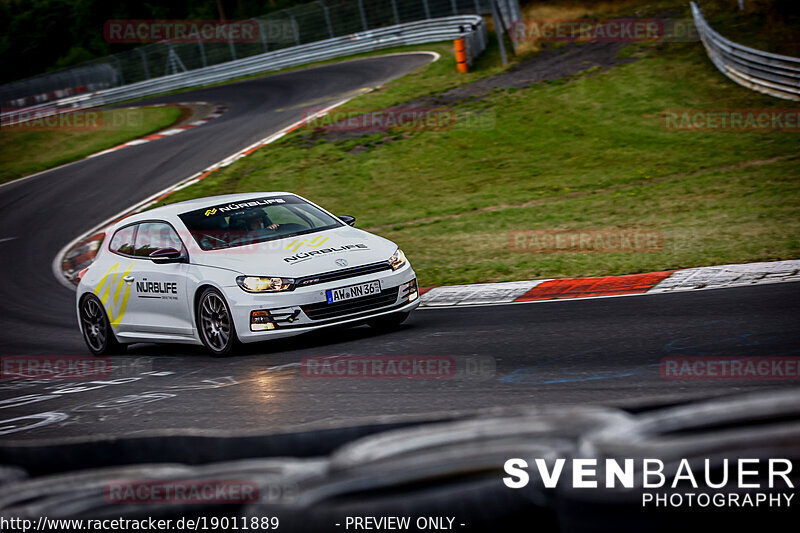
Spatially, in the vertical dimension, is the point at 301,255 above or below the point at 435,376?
above

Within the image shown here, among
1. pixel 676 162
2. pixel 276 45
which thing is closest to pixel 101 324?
pixel 676 162

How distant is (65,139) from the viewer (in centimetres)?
3092

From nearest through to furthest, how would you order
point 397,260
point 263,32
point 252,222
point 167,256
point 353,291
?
point 353,291 < point 397,260 < point 167,256 < point 252,222 < point 263,32

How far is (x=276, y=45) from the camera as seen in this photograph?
46562 millimetres

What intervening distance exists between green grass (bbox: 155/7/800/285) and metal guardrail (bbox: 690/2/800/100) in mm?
358

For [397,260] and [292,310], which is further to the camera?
[397,260]

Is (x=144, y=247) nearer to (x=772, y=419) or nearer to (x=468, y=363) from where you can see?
(x=468, y=363)

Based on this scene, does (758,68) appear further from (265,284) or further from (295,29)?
(295,29)

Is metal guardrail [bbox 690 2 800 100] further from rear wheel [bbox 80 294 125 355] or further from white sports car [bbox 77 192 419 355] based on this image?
rear wheel [bbox 80 294 125 355]

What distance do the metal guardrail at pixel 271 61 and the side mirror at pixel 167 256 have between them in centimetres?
3188


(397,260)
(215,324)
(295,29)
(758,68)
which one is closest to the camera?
(215,324)

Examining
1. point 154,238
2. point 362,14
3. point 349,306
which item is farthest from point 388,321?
point 362,14

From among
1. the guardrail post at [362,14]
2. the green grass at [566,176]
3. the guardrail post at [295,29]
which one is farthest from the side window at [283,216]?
the guardrail post at [295,29]

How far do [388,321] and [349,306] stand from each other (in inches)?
32.0
